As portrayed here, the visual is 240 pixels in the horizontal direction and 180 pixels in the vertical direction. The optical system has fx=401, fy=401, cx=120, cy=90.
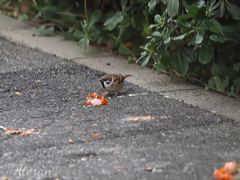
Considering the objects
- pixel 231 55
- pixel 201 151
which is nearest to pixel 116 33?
pixel 231 55

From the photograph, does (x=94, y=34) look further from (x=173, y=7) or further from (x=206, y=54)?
(x=206, y=54)

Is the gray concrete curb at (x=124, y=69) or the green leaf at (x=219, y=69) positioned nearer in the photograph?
the gray concrete curb at (x=124, y=69)

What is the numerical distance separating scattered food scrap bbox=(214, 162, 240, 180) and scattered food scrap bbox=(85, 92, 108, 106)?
2070 mm

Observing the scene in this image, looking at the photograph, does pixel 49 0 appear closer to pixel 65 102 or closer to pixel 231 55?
pixel 65 102

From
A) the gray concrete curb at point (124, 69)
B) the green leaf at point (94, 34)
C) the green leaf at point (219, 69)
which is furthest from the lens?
the green leaf at point (94, 34)

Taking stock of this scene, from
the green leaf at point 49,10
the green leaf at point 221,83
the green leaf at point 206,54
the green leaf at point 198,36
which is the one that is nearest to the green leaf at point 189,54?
the green leaf at point 206,54

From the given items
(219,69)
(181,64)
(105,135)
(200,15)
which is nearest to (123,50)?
(181,64)

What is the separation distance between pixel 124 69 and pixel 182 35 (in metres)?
1.79

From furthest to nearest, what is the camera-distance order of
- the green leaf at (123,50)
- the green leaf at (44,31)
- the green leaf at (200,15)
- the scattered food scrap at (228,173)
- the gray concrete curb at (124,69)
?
1. the green leaf at (44,31)
2. the green leaf at (123,50)
3. the gray concrete curb at (124,69)
4. the green leaf at (200,15)
5. the scattered food scrap at (228,173)

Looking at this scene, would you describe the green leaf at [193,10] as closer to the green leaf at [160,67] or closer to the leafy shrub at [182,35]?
the leafy shrub at [182,35]

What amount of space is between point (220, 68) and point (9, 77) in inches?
119

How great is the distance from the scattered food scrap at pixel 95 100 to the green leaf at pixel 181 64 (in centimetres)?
114

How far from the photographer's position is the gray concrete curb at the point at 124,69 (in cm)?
498

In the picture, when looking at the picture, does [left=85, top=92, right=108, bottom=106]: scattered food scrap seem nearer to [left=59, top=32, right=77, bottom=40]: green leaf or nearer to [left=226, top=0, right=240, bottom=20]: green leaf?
[left=226, top=0, right=240, bottom=20]: green leaf
